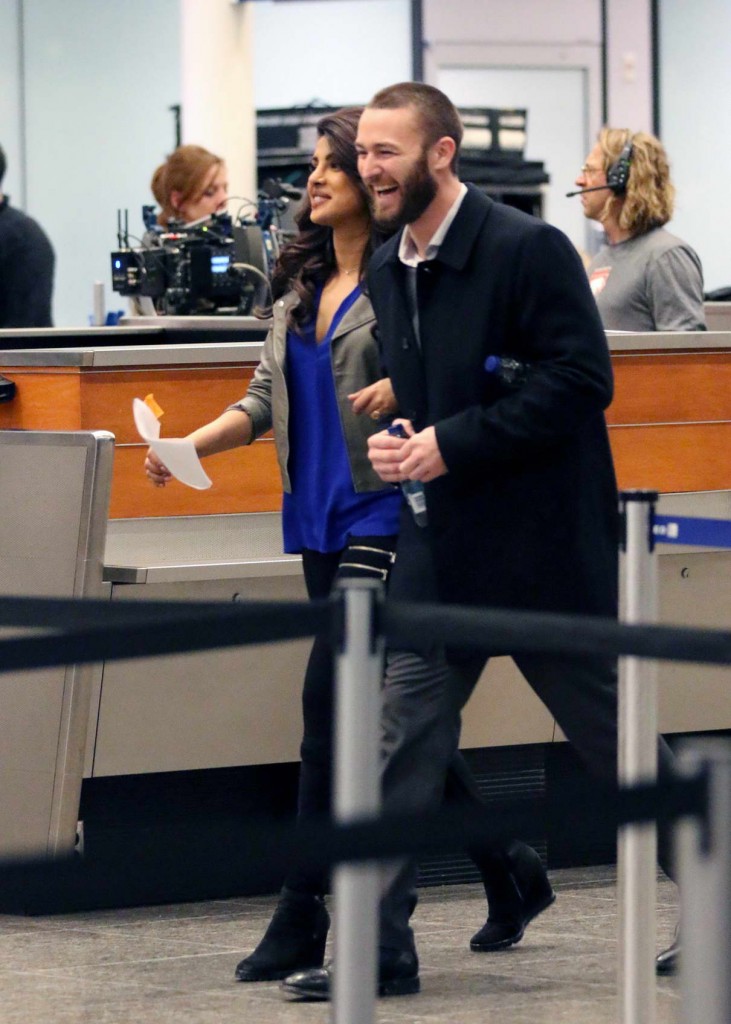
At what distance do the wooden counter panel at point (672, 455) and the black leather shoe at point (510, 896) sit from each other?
3.66 ft

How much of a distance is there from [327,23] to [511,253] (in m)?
11.2

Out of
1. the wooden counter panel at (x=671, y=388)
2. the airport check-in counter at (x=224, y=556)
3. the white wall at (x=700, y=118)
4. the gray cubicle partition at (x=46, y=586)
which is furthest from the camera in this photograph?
the white wall at (x=700, y=118)

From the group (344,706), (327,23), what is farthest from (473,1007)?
(327,23)

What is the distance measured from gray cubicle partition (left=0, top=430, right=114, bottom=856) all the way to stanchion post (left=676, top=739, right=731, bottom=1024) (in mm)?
2305

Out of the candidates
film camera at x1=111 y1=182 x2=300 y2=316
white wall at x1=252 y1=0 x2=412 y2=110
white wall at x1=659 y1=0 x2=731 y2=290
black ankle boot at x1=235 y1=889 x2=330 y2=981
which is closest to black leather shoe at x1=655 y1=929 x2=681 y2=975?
black ankle boot at x1=235 y1=889 x2=330 y2=981

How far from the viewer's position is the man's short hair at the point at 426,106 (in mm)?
3049

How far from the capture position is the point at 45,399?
3906 millimetres

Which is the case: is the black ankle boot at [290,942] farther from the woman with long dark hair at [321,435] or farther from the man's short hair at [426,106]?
the man's short hair at [426,106]

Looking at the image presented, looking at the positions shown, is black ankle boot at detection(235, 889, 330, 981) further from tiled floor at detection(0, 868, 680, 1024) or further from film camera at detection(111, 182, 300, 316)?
film camera at detection(111, 182, 300, 316)

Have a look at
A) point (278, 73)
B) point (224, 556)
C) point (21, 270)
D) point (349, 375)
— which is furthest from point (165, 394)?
point (278, 73)

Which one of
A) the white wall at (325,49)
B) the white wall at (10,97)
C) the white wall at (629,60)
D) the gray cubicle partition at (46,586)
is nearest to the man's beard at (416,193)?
the gray cubicle partition at (46,586)

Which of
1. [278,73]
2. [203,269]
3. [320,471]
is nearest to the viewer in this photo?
[320,471]

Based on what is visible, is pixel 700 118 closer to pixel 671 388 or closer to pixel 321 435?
pixel 671 388

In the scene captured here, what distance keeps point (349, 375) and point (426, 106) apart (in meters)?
0.47
